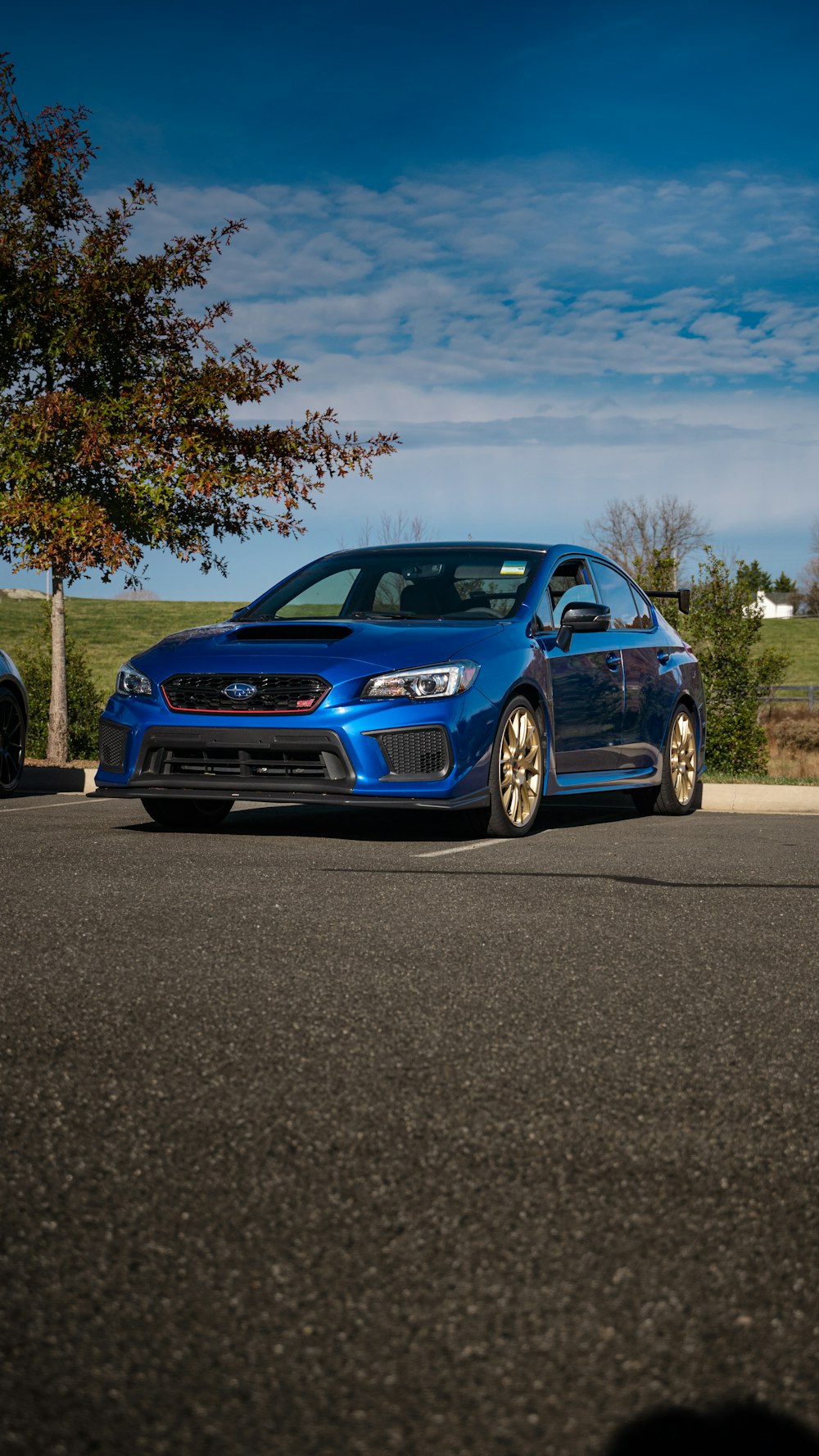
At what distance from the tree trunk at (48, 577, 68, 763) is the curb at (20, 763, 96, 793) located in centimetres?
249

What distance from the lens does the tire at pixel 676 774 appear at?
10180 mm

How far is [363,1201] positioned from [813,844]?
6.13 meters

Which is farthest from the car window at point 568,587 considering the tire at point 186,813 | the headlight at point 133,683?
the headlight at point 133,683

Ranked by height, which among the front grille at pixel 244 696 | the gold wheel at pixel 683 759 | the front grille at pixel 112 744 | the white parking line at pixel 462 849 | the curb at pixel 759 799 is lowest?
the curb at pixel 759 799

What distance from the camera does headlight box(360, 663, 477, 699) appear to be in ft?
24.4

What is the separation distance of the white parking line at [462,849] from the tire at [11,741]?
398 centimetres

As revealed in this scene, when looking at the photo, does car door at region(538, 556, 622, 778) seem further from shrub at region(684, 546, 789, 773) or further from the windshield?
shrub at region(684, 546, 789, 773)

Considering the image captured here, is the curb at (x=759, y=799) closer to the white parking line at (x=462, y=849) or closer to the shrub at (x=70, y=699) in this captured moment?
the white parking line at (x=462, y=849)

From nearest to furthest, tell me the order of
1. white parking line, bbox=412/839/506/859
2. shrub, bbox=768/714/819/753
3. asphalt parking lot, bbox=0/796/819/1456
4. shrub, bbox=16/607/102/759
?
asphalt parking lot, bbox=0/796/819/1456, white parking line, bbox=412/839/506/859, shrub, bbox=16/607/102/759, shrub, bbox=768/714/819/753

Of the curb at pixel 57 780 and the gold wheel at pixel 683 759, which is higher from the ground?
the gold wheel at pixel 683 759

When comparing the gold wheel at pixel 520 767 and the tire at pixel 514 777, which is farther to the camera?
the gold wheel at pixel 520 767

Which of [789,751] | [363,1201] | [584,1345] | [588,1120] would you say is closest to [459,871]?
[588,1120]

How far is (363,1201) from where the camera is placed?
2443 millimetres

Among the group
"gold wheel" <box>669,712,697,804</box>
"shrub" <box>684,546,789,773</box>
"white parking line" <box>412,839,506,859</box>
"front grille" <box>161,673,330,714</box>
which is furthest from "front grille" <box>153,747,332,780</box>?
"shrub" <box>684,546,789,773</box>
